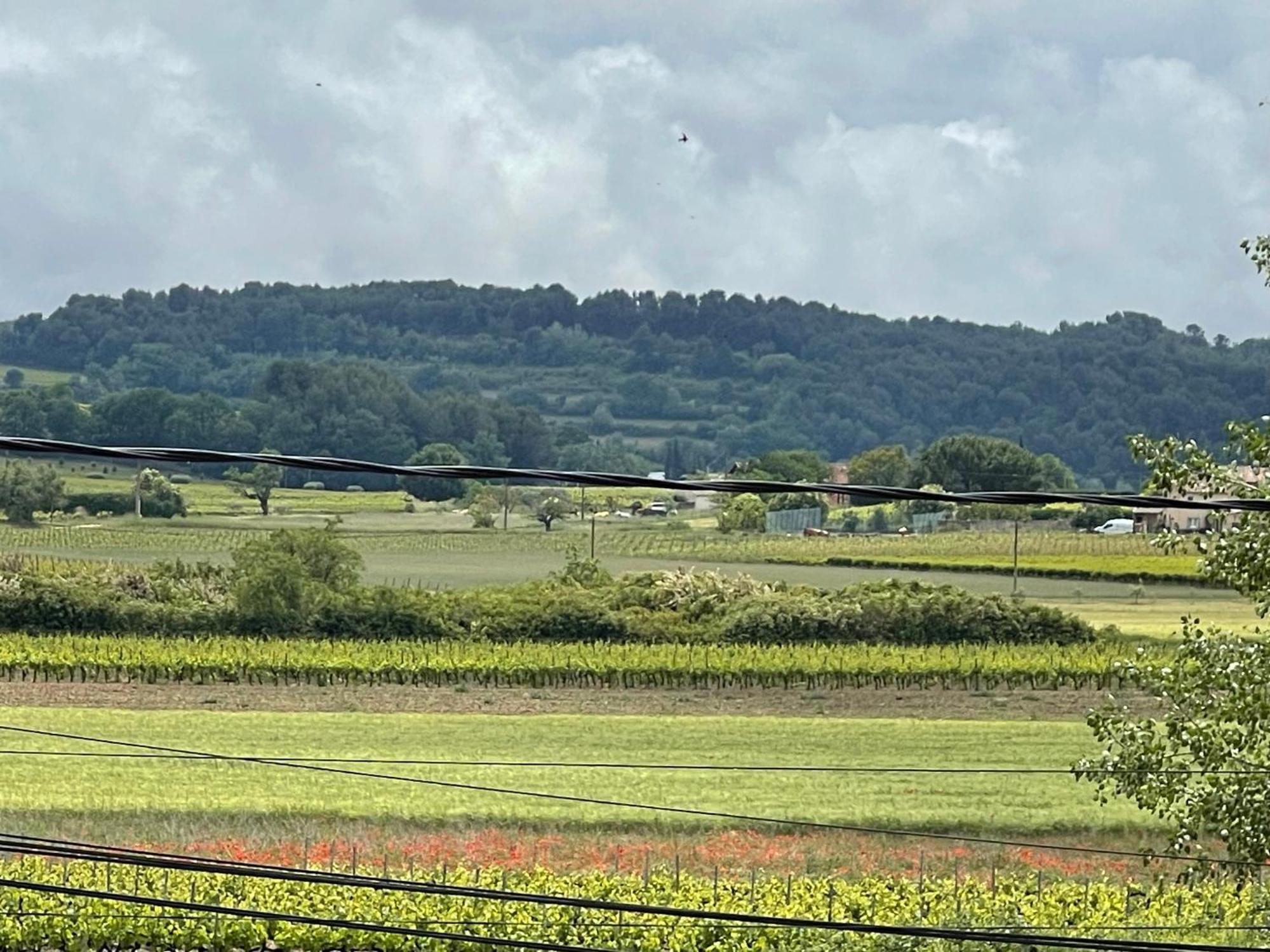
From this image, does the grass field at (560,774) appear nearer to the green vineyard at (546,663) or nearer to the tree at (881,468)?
the green vineyard at (546,663)

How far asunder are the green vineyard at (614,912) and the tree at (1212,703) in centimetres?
136

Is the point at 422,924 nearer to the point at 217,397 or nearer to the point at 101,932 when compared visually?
the point at 101,932

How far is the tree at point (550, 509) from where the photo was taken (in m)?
32.2

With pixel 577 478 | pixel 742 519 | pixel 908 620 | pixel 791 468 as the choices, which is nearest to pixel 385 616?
pixel 908 620

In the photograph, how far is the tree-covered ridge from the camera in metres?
111

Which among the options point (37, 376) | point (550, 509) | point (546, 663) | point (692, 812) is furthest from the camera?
point (37, 376)

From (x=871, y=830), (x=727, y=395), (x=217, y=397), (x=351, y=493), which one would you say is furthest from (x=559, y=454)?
(x=871, y=830)

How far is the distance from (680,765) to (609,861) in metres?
5.86

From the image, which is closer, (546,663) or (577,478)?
(577,478)

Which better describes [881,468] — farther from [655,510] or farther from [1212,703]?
[1212,703]

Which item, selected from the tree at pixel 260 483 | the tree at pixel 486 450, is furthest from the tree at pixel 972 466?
the tree at pixel 486 450

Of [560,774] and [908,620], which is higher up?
[908,620]

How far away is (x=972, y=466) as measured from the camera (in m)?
29.5

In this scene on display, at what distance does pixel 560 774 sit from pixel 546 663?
6630mm
